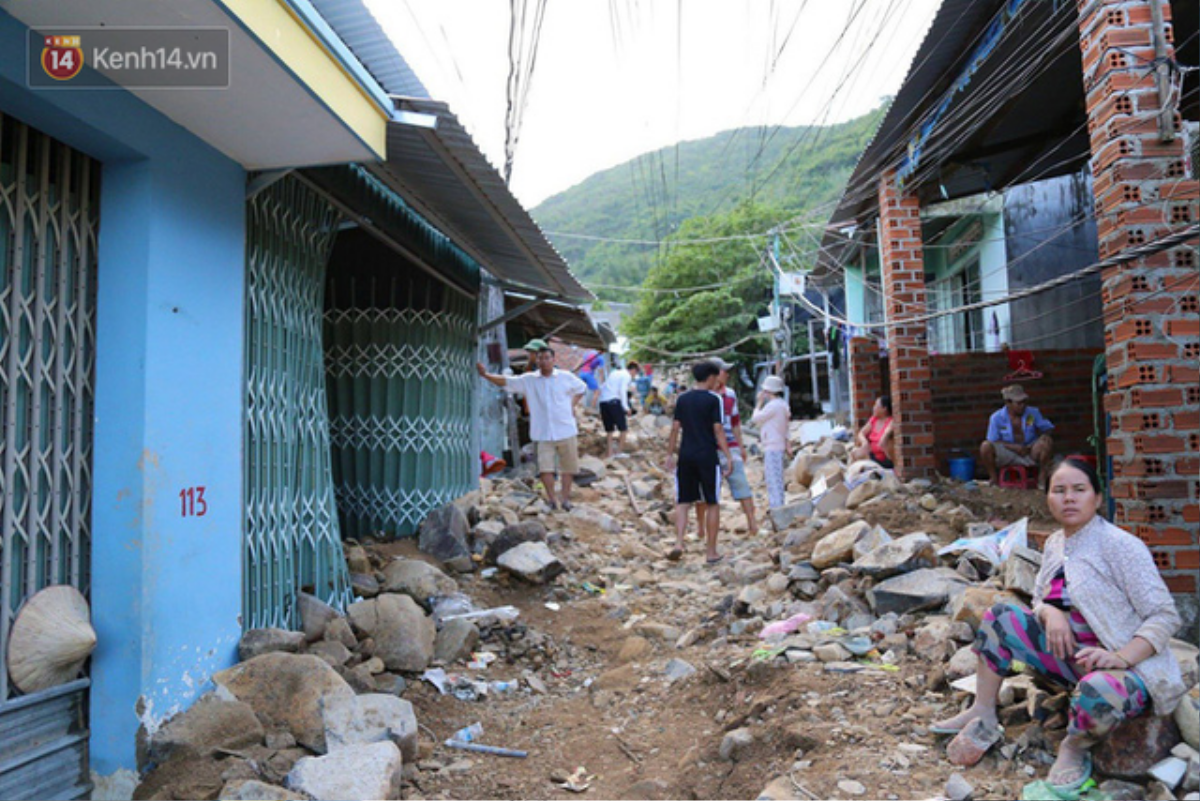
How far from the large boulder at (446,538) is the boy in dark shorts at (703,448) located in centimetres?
202

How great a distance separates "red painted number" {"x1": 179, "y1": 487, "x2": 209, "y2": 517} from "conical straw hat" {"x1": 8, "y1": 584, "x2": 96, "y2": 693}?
528 mm

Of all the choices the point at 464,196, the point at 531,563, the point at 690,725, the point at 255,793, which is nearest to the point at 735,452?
the point at 531,563

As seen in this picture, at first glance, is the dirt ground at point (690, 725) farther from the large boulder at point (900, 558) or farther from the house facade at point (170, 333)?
the house facade at point (170, 333)

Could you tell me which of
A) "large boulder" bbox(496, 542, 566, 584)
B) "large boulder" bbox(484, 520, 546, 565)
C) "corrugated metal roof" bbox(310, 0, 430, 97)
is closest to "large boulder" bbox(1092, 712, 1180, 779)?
"large boulder" bbox(496, 542, 566, 584)

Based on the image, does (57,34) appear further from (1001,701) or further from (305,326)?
(1001,701)

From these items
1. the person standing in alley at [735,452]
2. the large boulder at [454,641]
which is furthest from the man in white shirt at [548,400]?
the large boulder at [454,641]

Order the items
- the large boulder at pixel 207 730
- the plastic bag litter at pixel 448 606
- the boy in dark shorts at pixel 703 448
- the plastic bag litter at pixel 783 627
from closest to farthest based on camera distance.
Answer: the large boulder at pixel 207 730 < the plastic bag litter at pixel 783 627 < the plastic bag litter at pixel 448 606 < the boy in dark shorts at pixel 703 448

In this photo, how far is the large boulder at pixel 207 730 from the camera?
3.27 meters

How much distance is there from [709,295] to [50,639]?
2437 centimetres

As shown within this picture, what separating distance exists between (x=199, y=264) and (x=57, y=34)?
1126 mm

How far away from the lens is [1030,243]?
35.9 ft

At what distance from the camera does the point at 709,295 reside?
26344 mm

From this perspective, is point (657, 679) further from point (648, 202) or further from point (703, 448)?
point (648, 202)

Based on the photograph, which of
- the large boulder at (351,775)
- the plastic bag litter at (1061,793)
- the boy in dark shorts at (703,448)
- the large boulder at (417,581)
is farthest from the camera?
the boy in dark shorts at (703,448)
